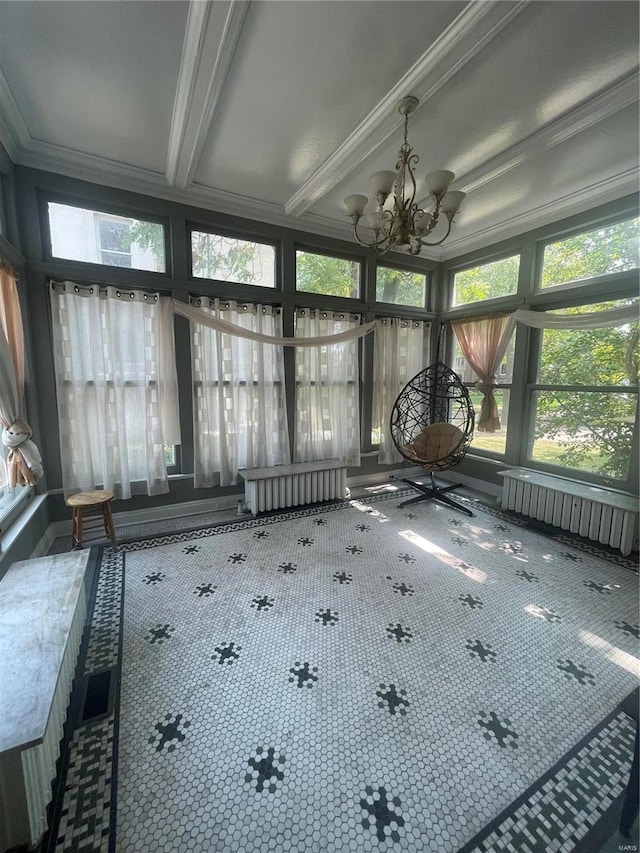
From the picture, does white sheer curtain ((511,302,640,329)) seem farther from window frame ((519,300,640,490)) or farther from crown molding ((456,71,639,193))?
crown molding ((456,71,639,193))

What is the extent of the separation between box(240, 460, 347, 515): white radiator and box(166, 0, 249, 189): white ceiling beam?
2662 mm

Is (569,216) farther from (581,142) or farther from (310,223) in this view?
(310,223)

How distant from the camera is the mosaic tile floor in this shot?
1.11 m

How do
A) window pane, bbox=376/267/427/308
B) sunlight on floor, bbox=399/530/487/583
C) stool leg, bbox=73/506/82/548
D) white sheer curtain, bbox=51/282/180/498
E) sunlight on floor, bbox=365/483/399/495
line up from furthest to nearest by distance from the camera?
1. window pane, bbox=376/267/427/308
2. sunlight on floor, bbox=365/483/399/495
3. white sheer curtain, bbox=51/282/180/498
4. stool leg, bbox=73/506/82/548
5. sunlight on floor, bbox=399/530/487/583

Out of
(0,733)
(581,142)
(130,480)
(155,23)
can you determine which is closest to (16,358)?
(130,480)

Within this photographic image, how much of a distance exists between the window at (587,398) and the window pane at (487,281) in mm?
743

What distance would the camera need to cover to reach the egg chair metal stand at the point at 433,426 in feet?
11.8

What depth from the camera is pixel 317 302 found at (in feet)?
12.3

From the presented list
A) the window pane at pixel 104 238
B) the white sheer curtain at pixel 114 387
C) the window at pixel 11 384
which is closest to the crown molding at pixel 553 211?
the window pane at pixel 104 238

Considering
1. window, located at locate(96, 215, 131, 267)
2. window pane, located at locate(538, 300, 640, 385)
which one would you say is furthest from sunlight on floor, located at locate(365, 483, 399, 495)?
window, located at locate(96, 215, 131, 267)

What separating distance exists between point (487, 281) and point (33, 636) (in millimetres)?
4894

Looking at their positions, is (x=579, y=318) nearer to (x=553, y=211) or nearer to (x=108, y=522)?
(x=553, y=211)

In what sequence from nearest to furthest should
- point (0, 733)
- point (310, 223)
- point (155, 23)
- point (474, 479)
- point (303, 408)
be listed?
point (0, 733)
point (155, 23)
point (310, 223)
point (303, 408)
point (474, 479)

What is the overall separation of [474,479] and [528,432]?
88 centimetres
